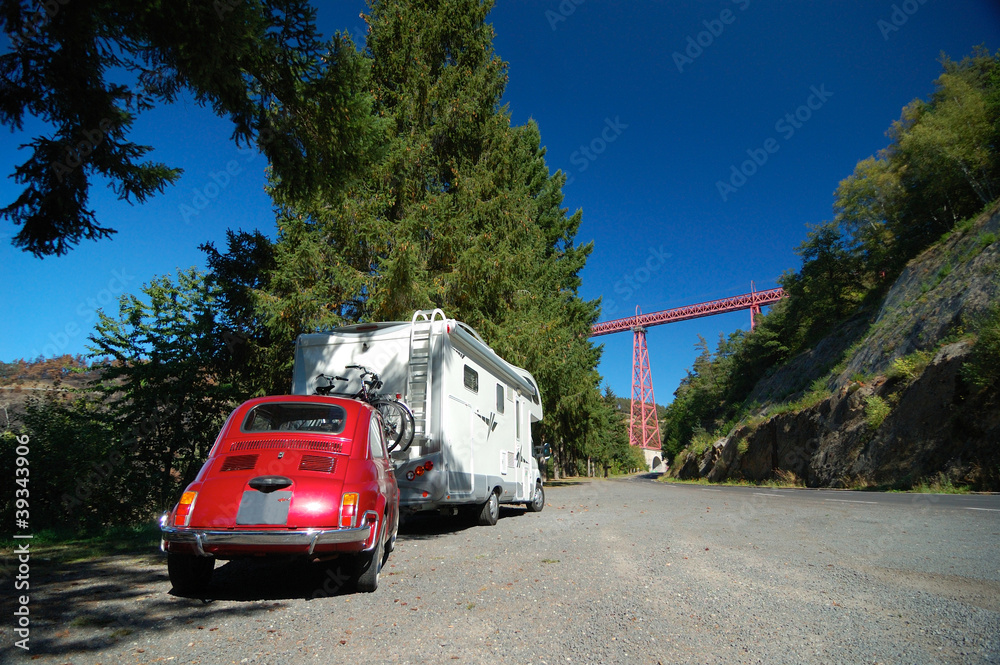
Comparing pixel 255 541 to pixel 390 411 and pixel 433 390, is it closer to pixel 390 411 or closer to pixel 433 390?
pixel 390 411

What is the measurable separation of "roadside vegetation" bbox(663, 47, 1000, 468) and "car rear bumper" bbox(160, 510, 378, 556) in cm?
1660

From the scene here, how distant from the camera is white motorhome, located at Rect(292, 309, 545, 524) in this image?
714cm

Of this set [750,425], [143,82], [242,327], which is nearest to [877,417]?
[750,425]

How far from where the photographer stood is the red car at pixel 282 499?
3.99 meters

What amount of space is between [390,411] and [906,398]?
1738 cm

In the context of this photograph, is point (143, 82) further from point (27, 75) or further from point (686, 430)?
point (686, 430)

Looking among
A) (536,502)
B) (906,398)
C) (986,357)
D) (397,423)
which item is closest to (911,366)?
(906,398)

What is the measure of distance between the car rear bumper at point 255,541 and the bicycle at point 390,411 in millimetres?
2892

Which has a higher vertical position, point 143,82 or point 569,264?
point 569,264

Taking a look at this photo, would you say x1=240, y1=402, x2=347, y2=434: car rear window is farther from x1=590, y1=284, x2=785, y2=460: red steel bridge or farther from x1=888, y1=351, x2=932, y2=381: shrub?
x1=590, y1=284, x2=785, y2=460: red steel bridge

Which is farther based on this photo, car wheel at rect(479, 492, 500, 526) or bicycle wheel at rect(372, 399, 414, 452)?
car wheel at rect(479, 492, 500, 526)

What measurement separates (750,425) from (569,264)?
1442 cm

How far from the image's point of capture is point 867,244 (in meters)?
32.9

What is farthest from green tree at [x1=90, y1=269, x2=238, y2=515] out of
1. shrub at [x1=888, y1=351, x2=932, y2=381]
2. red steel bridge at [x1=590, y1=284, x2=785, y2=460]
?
red steel bridge at [x1=590, y1=284, x2=785, y2=460]
